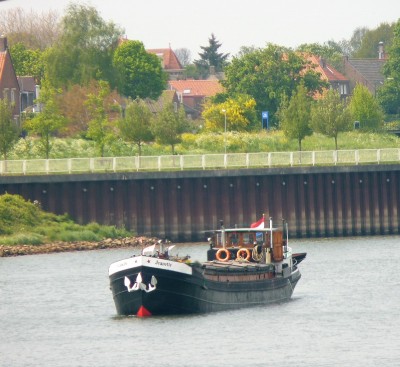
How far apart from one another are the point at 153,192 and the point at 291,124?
18799mm

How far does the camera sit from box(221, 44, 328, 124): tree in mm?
168875

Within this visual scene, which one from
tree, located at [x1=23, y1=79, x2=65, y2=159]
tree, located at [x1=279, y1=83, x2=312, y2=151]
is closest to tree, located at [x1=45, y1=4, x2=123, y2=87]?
tree, located at [x1=23, y1=79, x2=65, y2=159]

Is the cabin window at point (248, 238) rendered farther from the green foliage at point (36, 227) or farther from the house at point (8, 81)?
the house at point (8, 81)

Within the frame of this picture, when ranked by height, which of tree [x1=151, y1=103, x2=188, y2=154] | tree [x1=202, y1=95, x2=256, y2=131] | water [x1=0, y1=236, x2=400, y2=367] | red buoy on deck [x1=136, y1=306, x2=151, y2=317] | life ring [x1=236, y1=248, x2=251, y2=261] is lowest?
water [x1=0, y1=236, x2=400, y2=367]

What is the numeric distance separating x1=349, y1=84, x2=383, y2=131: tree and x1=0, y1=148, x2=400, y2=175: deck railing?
111ft

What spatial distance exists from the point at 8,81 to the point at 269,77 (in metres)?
31.2

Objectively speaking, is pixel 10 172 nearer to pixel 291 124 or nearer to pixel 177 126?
pixel 177 126

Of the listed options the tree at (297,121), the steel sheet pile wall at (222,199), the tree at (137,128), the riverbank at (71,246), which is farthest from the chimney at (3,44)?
the riverbank at (71,246)

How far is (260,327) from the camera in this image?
68.9 m

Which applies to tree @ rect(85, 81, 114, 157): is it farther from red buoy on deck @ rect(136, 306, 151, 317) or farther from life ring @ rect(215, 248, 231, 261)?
red buoy on deck @ rect(136, 306, 151, 317)

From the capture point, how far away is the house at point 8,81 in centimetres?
14612

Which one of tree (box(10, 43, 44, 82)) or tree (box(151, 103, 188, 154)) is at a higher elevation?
tree (box(10, 43, 44, 82))

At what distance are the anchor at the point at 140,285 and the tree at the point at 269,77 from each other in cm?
9823

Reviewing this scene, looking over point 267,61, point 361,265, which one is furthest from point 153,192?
point 267,61
